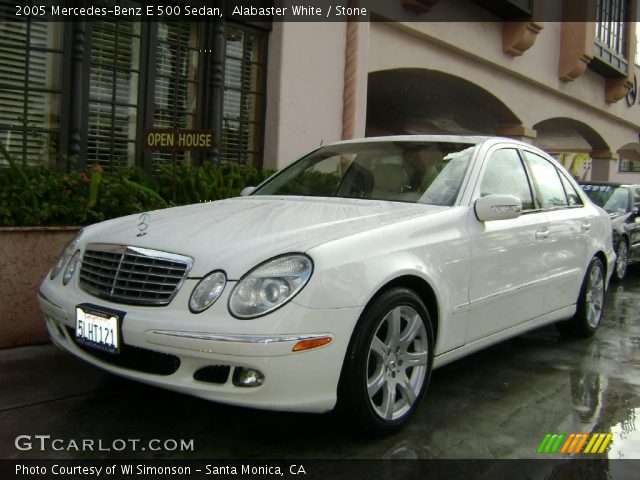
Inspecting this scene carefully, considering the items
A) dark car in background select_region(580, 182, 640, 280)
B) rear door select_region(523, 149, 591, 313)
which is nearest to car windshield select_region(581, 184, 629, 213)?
dark car in background select_region(580, 182, 640, 280)

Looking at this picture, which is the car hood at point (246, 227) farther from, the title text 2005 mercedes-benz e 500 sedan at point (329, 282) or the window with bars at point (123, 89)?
the window with bars at point (123, 89)

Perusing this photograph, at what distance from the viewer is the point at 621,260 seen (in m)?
9.12

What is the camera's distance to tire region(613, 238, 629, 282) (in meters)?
9.04

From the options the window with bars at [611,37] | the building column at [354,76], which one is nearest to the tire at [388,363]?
the building column at [354,76]

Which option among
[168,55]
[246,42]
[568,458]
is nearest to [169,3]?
[168,55]

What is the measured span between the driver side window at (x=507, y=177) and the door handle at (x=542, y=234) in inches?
6.8

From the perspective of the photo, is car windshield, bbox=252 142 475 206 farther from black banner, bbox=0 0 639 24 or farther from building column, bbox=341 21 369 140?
building column, bbox=341 21 369 140

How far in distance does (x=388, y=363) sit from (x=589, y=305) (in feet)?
9.37

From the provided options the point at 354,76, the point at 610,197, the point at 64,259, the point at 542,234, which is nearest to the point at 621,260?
the point at 610,197

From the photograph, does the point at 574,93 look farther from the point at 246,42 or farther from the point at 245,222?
the point at 245,222

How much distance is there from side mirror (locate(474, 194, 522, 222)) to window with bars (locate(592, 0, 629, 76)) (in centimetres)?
1310

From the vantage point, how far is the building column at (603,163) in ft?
61.4

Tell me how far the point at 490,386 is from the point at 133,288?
2270 mm

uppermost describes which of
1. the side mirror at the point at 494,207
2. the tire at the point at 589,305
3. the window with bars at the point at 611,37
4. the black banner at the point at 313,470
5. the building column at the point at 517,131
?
the window with bars at the point at 611,37
